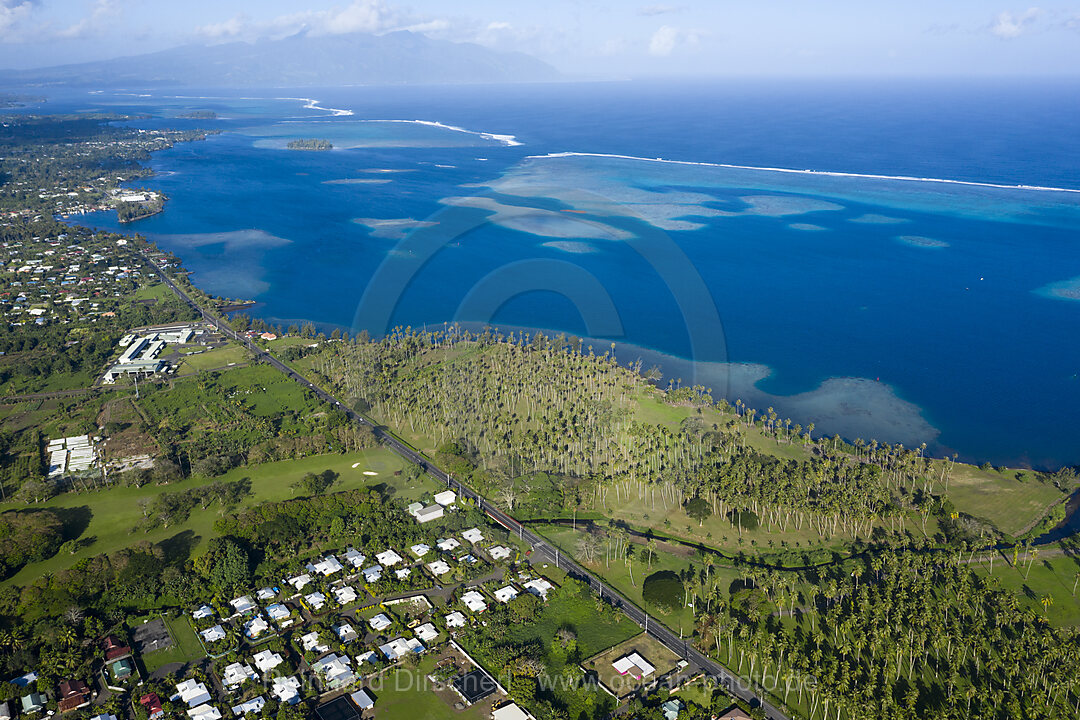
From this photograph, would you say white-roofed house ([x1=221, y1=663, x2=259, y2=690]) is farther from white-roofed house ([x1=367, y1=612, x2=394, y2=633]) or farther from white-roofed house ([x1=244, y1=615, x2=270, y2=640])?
white-roofed house ([x1=367, y1=612, x2=394, y2=633])

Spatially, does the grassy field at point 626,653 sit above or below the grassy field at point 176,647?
above

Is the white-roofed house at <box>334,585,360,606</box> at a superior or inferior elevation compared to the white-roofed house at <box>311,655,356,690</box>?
superior

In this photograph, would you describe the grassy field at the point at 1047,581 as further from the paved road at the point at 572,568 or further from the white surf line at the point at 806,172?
the white surf line at the point at 806,172

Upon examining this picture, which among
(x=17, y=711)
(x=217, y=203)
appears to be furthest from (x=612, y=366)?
(x=217, y=203)

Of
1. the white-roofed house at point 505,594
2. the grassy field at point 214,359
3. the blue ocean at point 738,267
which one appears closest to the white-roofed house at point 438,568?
the white-roofed house at point 505,594

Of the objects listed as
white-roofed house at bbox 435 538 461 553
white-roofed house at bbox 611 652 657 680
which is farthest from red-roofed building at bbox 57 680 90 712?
white-roofed house at bbox 611 652 657 680

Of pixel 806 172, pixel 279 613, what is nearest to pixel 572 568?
pixel 279 613

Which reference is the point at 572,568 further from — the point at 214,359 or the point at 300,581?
the point at 214,359
